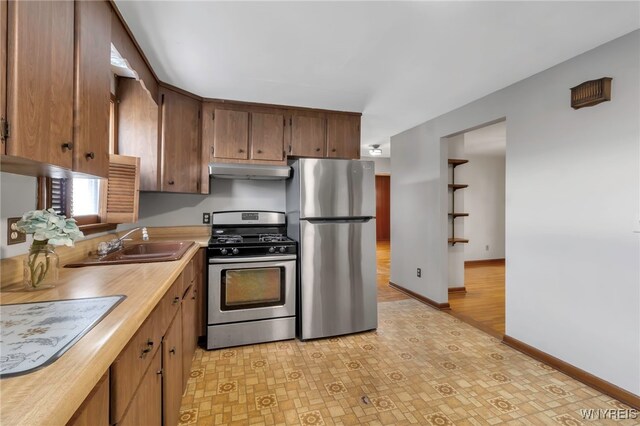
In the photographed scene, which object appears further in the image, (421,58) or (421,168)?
(421,168)

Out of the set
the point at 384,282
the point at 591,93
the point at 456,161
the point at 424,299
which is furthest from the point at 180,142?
the point at 384,282

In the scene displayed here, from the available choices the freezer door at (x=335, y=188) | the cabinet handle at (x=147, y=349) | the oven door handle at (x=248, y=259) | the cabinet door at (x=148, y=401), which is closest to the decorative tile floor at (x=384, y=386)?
the cabinet door at (x=148, y=401)

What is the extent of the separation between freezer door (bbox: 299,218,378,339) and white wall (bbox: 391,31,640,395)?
127 centimetres

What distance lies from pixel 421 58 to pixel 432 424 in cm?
237

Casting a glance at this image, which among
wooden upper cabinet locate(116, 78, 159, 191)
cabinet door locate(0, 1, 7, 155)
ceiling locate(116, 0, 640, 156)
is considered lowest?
cabinet door locate(0, 1, 7, 155)

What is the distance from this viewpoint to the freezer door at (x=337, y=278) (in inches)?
106

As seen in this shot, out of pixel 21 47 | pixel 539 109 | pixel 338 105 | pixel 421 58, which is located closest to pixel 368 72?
pixel 421 58

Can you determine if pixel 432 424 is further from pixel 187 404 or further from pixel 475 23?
pixel 475 23

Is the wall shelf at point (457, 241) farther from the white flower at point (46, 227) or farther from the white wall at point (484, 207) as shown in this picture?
the white flower at point (46, 227)

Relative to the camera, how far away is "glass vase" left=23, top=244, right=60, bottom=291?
3.63 ft

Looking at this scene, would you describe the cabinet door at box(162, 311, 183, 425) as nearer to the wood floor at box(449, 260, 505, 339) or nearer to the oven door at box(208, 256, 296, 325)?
the oven door at box(208, 256, 296, 325)

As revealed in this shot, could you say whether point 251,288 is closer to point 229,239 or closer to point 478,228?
point 229,239

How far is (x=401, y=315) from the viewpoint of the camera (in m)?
3.29

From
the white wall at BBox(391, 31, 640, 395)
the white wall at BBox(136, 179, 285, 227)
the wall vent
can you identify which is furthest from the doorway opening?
the white wall at BBox(136, 179, 285, 227)
